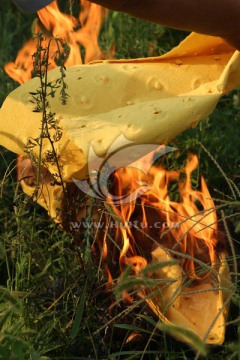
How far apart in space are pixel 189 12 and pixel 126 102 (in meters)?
0.65

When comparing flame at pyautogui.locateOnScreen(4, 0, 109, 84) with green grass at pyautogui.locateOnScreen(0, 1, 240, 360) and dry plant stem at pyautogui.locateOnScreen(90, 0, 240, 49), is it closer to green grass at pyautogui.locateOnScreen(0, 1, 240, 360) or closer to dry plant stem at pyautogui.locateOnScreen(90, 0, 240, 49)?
green grass at pyautogui.locateOnScreen(0, 1, 240, 360)

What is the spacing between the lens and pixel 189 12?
1.53m

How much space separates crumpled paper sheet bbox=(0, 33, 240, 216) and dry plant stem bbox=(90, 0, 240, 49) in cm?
37

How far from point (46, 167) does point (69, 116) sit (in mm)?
172

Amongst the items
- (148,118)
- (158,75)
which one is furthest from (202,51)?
(148,118)

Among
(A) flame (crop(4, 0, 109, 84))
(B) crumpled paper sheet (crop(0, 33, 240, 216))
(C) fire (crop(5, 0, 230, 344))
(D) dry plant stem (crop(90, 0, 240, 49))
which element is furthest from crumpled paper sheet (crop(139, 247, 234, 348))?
(A) flame (crop(4, 0, 109, 84))

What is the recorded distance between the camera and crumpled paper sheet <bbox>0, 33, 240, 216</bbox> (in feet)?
6.37

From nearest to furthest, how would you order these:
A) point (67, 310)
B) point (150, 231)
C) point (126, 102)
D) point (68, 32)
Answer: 1. point (67, 310)
2. point (126, 102)
3. point (150, 231)
4. point (68, 32)

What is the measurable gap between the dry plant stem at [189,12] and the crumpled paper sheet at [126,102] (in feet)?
1.21

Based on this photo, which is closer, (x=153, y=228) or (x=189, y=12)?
(x=189, y=12)

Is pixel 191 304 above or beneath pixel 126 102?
beneath

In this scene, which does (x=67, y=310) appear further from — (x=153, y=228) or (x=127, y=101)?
(x=127, y=101)

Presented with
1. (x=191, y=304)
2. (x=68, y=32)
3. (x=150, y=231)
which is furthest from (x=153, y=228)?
(x=68, y=32)

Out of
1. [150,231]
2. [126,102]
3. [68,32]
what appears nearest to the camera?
[126,102]
